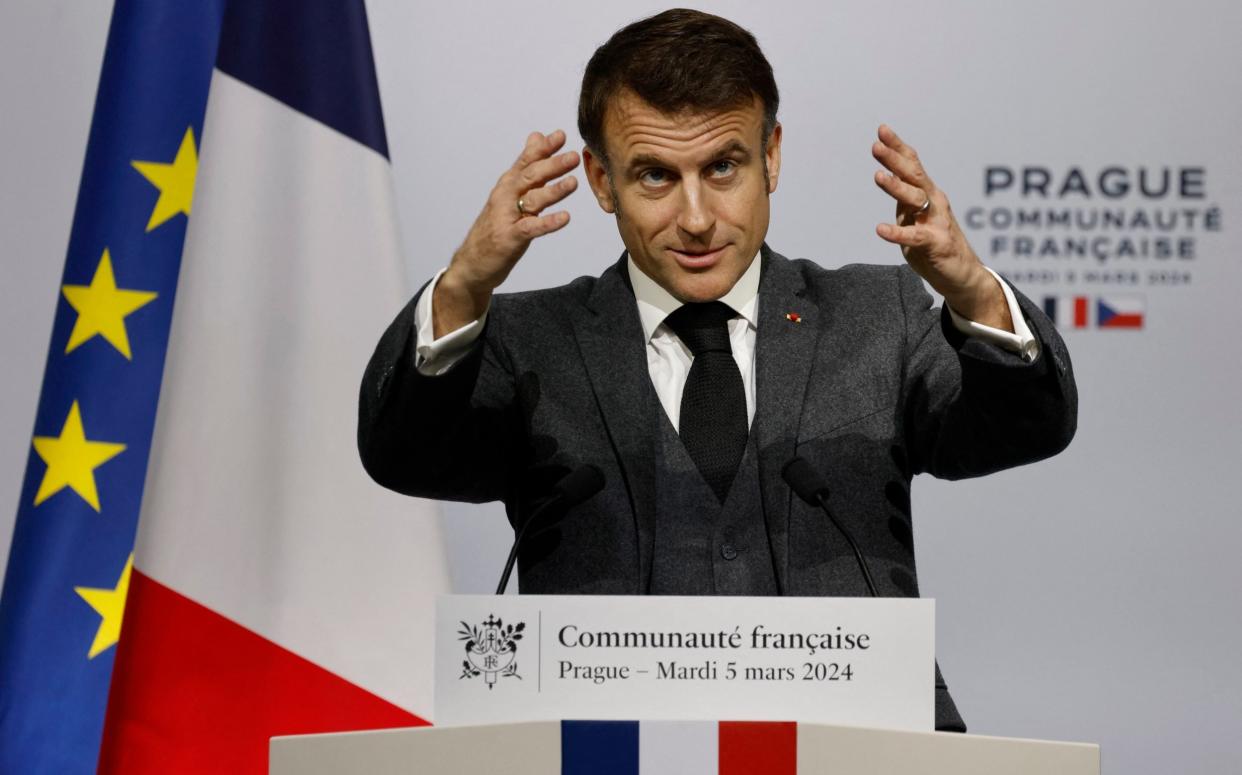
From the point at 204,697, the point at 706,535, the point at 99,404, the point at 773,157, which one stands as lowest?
the point at 204,697

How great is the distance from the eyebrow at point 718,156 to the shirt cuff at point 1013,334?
1.14 ft

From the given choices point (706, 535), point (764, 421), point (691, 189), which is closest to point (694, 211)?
point (691, 189)

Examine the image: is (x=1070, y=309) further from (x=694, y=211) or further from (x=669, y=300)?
(x=694, y=211)

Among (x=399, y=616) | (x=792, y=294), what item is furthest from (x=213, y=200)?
(x=792, y=294)

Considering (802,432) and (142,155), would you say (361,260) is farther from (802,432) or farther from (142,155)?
(802,432)

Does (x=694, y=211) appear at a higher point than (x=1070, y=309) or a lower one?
lower

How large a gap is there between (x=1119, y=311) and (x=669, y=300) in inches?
59.4

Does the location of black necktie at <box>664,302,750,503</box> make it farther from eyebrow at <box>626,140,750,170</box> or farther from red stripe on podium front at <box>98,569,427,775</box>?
red stripe on podium front at <box>98,569,427,775</box>

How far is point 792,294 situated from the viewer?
1.92m

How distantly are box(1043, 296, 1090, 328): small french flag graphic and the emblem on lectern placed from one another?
203cm

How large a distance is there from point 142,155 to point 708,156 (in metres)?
1.35

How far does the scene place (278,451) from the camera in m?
2.66

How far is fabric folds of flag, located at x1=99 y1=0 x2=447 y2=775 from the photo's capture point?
2592 millimetres

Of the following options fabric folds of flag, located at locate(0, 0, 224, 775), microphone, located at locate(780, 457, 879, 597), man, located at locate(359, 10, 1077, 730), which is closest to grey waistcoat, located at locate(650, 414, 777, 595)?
man, located at locate(359, 10, 1077, 730)
